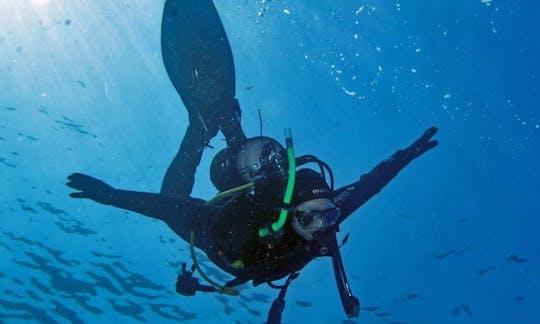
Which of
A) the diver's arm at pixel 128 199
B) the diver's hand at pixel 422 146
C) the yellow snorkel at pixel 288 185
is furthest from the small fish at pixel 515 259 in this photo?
the yellow snorkel at pixel 288 185

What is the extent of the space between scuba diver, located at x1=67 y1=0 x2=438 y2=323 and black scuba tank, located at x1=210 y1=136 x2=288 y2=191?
0.05 feet

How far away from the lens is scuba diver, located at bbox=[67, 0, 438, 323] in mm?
4102

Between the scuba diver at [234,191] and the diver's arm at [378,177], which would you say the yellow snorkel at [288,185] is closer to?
the scuba diver at [234,191]

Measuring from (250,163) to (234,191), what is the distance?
2.26ft

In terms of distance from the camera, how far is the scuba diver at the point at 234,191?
13.5 ft

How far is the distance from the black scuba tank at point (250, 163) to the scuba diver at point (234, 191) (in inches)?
0.6

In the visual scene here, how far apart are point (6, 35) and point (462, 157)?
13.8m

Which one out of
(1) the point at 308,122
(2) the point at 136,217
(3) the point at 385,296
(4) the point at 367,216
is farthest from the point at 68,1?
(3) the point at 385,296

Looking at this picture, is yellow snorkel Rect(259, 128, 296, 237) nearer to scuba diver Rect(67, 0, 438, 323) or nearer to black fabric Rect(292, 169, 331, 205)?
scuba diver Rect(67, 0, 438, 323)

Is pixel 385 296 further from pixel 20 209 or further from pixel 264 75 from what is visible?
pixel 20 209

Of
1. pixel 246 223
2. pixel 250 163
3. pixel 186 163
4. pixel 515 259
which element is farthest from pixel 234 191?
pixel 515 259

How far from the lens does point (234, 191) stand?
465 cm

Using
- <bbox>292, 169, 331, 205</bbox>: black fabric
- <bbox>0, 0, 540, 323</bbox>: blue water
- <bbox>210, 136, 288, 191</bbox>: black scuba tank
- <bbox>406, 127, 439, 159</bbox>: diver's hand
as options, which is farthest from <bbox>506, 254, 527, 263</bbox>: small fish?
<bbox>292, 169, 331, 205</bbox>: black fabric

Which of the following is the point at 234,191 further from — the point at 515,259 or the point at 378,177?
the point at 515,259
